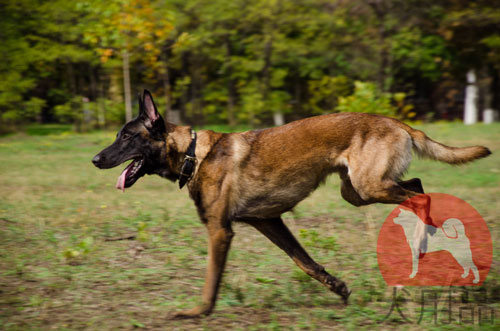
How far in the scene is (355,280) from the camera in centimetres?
457

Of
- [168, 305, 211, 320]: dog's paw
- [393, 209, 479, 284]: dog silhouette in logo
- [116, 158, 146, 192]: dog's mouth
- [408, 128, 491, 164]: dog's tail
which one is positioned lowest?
[168, 305, 211, 320]: dog's paw

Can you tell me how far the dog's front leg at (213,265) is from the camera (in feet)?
12.6

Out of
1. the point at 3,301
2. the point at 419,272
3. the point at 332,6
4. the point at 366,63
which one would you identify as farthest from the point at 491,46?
the point at 3,301

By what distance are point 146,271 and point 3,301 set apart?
123cm

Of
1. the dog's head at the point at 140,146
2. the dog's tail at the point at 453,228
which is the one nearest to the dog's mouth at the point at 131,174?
the dog's head at the point at 140,146

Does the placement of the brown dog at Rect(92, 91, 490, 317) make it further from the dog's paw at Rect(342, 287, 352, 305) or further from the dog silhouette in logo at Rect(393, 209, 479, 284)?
the dog silhouette in logo at Rect(393, 209, 479, 284)

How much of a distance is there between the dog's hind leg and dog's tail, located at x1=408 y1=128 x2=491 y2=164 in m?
1.42

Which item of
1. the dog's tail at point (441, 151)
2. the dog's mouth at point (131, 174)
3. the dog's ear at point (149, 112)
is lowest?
the dog's mouth at point (131, 174)

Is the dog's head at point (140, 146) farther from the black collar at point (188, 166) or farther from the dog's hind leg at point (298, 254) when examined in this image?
the dog's hind leg at point (298, 254)

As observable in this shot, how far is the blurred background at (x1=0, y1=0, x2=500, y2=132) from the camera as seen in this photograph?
1842 centimetres

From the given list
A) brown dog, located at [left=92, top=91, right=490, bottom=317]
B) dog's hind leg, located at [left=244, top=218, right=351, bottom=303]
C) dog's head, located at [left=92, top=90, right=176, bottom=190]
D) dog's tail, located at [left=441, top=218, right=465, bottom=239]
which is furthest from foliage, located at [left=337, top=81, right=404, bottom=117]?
dog's head, located at [left=92, top=90, right=176, bottom=190]

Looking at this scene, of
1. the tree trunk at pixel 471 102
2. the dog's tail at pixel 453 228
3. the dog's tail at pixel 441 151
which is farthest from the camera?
the tree trunk at pixel 471 102

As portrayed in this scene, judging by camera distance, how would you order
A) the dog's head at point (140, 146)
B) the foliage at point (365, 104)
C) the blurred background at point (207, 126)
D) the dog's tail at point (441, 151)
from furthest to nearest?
the foliage at point (365, 104) → the dog's tail at point (441, 151) → the dog's head at point (140, 146) → the blurred background at point (207, 126)

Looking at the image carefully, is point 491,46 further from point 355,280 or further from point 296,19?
point 355,280
